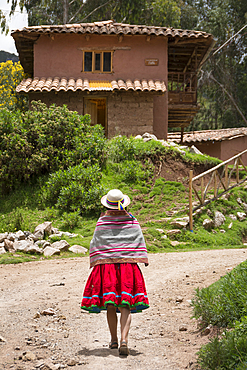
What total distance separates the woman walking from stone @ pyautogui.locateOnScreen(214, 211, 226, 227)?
8.45 meters

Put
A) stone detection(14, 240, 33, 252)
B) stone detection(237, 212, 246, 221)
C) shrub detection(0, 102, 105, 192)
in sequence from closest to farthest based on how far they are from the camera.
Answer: stone detection(14, 240, 33, 252) → shrub detection(0, 102, 105, 192) → stone detection(237, 212, 246, 221)

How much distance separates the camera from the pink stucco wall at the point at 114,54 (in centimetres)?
1789

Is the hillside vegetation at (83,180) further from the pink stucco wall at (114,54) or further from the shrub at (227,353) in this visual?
the shrub at (227,353)

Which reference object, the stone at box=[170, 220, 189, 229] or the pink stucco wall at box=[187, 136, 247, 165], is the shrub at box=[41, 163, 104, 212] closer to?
the stone at box=[170, 220, 189, 229]

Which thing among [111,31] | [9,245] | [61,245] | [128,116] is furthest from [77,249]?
[111,31]

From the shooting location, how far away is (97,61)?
18.0 meters

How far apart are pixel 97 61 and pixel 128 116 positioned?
3269mm

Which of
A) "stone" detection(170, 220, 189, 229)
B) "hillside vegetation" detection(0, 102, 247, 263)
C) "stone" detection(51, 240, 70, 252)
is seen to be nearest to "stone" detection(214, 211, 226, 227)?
"hillside vegetation" detection(0, 102, 247, 263)

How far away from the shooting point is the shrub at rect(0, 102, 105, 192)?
41.2 feet

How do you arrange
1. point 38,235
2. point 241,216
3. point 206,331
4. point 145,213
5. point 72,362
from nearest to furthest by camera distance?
point 72,362, point 206,331, point 38,235, point 145,213, point 241,216

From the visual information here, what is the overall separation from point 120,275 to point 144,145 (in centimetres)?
1137

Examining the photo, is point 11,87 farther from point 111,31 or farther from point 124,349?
point 124,349

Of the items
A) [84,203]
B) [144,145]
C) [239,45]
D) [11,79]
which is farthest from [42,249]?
[239,45]

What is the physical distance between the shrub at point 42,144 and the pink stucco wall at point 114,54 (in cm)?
495
